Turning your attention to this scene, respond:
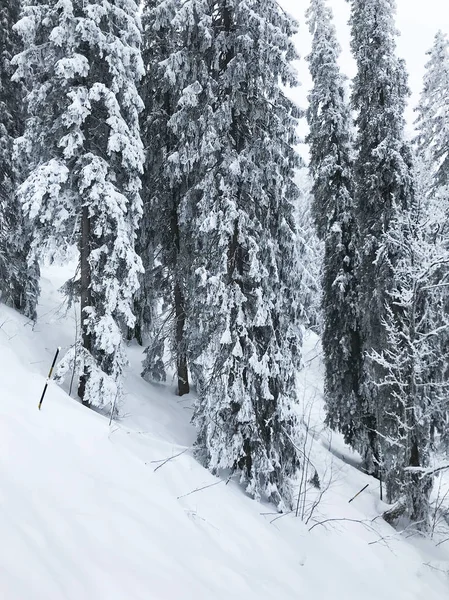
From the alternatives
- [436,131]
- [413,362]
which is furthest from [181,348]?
[436,131]

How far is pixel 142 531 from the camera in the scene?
5.32 metres

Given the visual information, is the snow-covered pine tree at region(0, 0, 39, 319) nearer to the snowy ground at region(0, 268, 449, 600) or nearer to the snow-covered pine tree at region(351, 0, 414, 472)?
the snowy ground at region(0, 268, 449, 600)

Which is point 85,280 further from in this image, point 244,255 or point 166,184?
point 166,184

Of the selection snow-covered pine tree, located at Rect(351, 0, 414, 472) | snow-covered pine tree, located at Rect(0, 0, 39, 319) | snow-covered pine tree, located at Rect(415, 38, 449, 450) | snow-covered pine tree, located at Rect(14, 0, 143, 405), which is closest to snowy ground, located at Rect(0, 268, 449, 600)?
snow-covered pine tree, located at Rect(14, 0, 143, 405)

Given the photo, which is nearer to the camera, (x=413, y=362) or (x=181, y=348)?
(x=413, y=362)

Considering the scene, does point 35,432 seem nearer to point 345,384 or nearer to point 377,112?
point 345,384

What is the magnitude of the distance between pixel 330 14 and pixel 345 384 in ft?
43.1

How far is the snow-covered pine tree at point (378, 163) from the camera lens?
41.3ft

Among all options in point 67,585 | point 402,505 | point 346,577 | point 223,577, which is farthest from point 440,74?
point 67,585

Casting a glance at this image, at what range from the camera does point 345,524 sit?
10.4 meters

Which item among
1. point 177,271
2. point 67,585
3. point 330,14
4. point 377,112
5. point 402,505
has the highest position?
point 330,14

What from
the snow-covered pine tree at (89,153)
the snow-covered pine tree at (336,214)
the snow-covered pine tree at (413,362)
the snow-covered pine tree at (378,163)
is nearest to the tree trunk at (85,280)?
the snow-covered pine tree at (89,153)

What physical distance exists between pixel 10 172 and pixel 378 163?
36.0 feet

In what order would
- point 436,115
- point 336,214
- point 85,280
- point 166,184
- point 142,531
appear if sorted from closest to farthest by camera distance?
point 142,531 < point 85,280 < point 166,184 < point 336,214 < point 436,115
